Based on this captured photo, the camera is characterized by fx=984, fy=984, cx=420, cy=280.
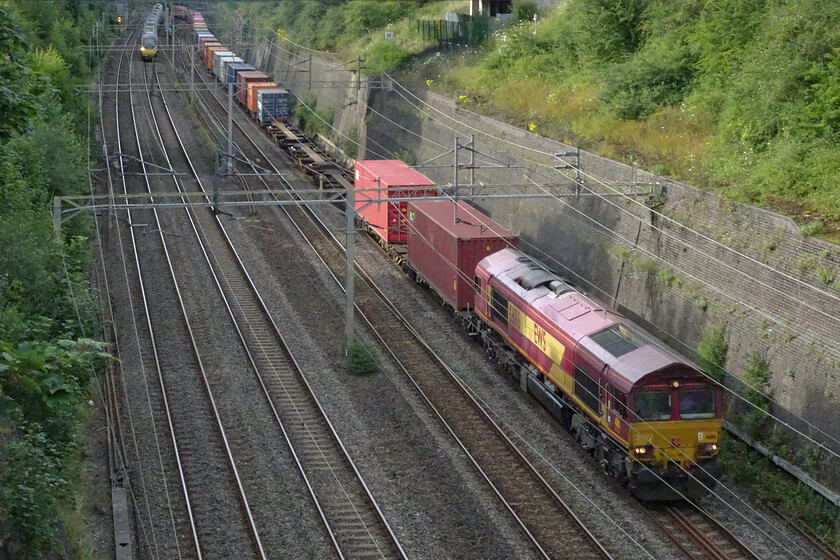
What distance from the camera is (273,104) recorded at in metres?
57.3

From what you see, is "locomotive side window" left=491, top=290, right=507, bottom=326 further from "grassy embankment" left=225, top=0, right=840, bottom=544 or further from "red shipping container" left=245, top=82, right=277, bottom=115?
"red shipping container" left=245, top=82, right=277, bottom=115

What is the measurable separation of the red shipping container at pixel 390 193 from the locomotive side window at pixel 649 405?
1443 cm

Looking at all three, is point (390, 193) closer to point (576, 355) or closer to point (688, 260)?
point (688, 260)

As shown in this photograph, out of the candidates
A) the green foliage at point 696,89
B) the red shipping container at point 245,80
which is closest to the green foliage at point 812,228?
the green foliage at point 696,89

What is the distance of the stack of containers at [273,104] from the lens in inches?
2250

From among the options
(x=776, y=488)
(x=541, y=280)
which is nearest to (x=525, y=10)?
(x=541, y=280)

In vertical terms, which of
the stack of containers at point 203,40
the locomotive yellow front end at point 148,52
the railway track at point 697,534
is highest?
the stack of containers at point 203,40

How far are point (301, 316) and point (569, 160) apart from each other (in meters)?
9.52

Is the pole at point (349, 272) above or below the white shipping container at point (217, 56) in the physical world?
below

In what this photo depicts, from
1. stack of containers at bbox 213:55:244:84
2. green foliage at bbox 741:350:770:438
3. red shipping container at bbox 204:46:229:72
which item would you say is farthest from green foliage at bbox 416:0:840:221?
red shipping container at bbox 204:46:229:72

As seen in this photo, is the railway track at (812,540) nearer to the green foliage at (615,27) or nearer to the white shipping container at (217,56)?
the green foliage at (615,27)

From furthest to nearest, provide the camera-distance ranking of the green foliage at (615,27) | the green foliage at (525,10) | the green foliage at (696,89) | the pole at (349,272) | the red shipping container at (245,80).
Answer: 1. the red shipping container at (245,80)
2. the green foliage at (525,10)
3. the green foliage at (615,27)
4. the pole at (349,272)
5. the green foliage at (696,89)

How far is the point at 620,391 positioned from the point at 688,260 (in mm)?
7287

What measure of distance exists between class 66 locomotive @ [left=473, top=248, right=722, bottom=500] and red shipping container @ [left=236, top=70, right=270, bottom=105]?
43705 millimetres
